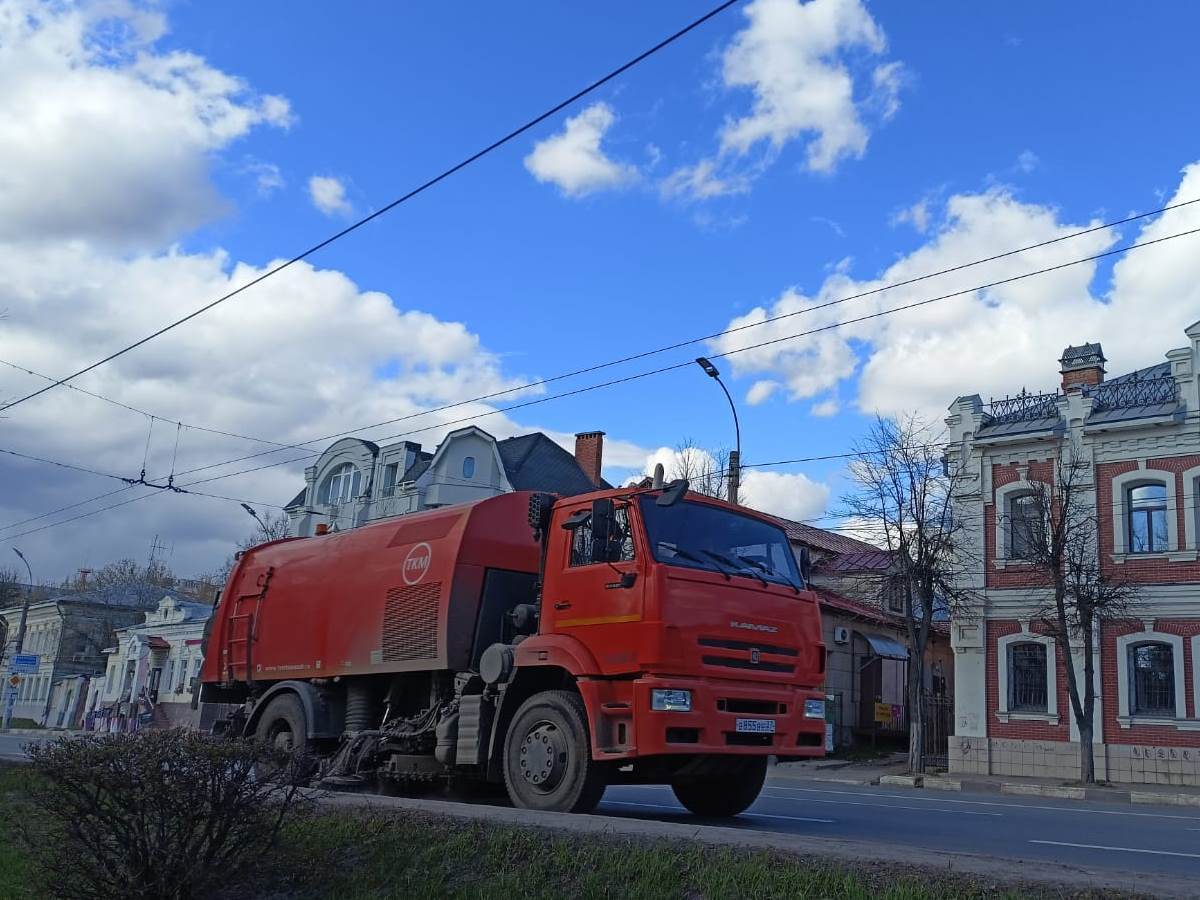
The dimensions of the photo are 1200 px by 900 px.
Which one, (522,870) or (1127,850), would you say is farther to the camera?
(1127,850)

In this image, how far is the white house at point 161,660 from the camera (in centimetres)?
5416

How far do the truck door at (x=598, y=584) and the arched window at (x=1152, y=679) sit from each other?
20.9 metres

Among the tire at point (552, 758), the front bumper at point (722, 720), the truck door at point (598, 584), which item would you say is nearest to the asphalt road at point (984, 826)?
the front bumper at point (722, 720)

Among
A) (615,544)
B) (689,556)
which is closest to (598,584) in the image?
(615,544)

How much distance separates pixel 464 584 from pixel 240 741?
16.7 ft

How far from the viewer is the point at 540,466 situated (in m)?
48.7

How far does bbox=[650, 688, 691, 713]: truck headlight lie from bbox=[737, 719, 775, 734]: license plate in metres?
0.62

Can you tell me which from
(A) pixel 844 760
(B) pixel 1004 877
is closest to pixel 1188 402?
(A) pixel 844 760

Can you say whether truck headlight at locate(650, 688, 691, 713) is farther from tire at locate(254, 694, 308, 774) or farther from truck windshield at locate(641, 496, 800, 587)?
tire at locate(254, 694, 308, 774)

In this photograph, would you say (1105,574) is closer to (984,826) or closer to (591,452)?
(984,826)

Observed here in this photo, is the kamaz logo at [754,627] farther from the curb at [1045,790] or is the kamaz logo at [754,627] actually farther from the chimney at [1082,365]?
the chimney at [1082,365]

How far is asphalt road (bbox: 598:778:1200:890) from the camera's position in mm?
8750

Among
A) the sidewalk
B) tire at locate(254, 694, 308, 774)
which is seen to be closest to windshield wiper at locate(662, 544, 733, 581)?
tire at locate(254, 694, 308, 774)

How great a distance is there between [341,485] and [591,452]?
37.5 feet
